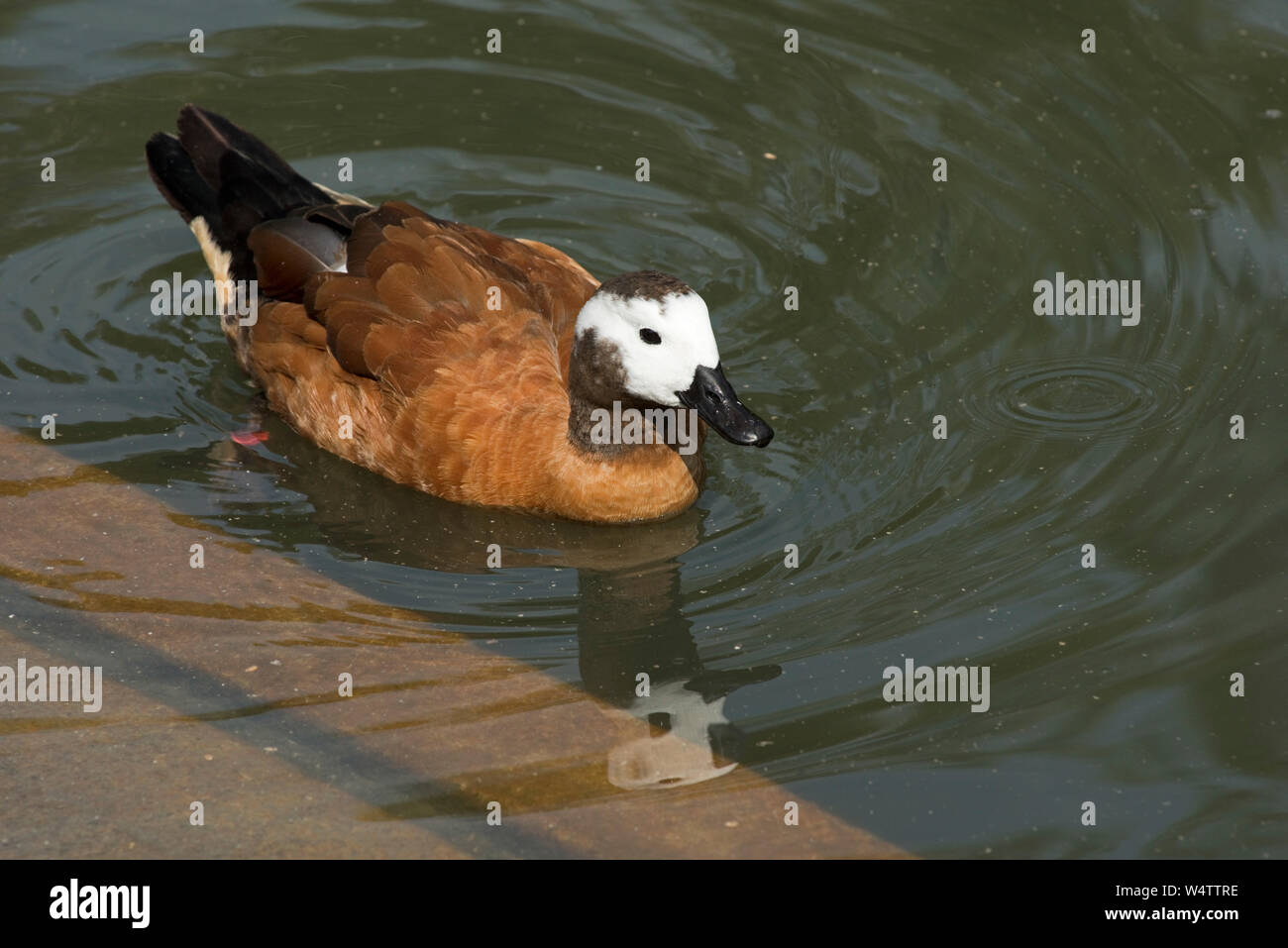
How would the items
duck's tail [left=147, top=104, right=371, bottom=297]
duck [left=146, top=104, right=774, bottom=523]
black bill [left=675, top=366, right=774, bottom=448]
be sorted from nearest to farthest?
black bill [left=675, top=366, right=774, bottom=448] < duck [left=146, top=104, right=774, bottom=523] < duck's tail [left=147, top=104, right=371, bottom=297]

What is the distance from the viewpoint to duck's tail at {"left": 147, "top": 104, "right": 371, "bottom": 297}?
26.2ft

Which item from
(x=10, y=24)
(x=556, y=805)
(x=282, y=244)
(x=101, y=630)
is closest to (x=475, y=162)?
(x=282, y=244)

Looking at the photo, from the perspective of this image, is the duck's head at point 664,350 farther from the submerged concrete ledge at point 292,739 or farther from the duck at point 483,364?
the submerged concrete ledge at point 292,739

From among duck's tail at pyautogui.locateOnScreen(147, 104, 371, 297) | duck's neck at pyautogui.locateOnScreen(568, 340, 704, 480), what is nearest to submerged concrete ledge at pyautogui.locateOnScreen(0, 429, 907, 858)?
duck's neck at pyautogui.locateOnScreen(568, 340, 704, 480)

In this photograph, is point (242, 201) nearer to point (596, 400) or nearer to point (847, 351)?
point (596, 400)

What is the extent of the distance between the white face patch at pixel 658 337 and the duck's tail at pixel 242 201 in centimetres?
145

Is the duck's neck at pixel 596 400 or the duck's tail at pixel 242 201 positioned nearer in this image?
the duck's neck at pixel 596 400

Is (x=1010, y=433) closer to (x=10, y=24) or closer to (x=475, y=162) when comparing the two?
(x=475, y=162)

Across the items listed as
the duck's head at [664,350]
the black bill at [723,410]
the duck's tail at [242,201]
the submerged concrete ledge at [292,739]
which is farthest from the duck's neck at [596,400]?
the duck's tail at [242,201]

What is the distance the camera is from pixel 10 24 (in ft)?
35.6

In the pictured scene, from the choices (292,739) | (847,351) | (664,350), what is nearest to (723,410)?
(664,350)

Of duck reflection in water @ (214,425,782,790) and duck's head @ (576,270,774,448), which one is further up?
duck's head @ (576,270,774,448)

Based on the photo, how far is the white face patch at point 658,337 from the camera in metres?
6.95

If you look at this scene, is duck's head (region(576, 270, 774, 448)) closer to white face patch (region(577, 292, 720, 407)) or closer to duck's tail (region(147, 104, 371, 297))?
white face patch (region(577, 292, 720, 407))
